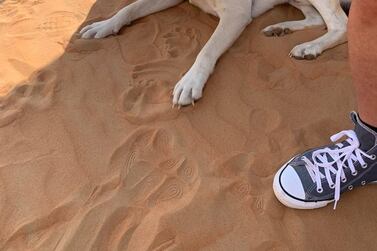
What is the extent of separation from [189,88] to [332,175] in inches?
36.0

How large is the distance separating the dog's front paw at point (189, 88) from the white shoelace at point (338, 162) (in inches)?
29.6

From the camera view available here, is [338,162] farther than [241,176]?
No

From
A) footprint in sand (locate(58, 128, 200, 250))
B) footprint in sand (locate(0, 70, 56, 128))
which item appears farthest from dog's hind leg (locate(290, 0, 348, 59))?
footprint in sand (locate(0, 70, 56, 128))

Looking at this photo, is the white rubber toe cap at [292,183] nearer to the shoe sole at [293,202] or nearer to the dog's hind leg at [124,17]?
the shoe sole at [293,202]

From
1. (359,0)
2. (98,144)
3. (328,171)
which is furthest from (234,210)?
(359,0)

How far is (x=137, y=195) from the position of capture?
80.0 inches

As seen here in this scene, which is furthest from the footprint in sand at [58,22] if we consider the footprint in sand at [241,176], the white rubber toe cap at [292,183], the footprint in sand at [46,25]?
the white rubber toe cap at [292,183]

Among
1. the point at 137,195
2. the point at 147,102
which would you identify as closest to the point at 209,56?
the point at 147,102

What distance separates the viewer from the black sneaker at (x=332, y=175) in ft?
6.16

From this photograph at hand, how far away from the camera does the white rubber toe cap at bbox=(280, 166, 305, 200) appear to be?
6.19ft

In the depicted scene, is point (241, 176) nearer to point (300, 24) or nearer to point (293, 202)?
point (293, 202)

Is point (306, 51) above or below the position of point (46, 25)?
below

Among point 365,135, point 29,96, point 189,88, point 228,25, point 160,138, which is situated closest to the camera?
point 365,135

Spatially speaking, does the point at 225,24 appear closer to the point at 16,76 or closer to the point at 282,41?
the point at 282,41
